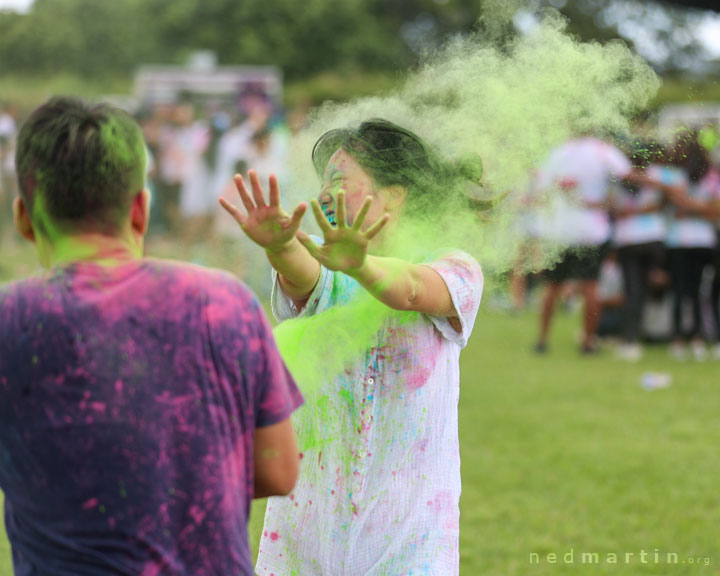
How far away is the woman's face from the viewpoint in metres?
2.12

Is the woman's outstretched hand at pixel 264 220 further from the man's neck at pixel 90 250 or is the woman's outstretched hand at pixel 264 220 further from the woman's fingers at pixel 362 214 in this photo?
the man's neck at pixel 90 250

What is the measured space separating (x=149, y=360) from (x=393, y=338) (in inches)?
32.8

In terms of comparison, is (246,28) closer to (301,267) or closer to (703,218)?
(703,218)

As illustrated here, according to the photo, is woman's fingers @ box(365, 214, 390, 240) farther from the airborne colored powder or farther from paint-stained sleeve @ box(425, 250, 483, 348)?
the airborne colored powder

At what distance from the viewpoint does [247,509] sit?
5.06ft

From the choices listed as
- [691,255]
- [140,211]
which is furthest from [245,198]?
[691,255]

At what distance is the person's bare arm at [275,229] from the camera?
5.90 ft

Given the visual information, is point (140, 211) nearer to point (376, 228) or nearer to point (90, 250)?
point (90, 250)

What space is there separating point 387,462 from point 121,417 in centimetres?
84

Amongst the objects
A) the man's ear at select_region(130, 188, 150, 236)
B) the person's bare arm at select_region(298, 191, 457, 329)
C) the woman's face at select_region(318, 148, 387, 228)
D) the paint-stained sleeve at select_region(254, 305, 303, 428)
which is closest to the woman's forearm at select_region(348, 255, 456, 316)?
the person's bare arm at select_region(298, 191, 457, 329)

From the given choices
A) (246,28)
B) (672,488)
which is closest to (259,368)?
(672,488)

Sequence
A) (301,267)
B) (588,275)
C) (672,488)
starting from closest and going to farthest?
(301,267)
(672,488)
(588,275)

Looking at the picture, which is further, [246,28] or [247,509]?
[246,28]

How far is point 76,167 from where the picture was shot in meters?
Result: 1.41
